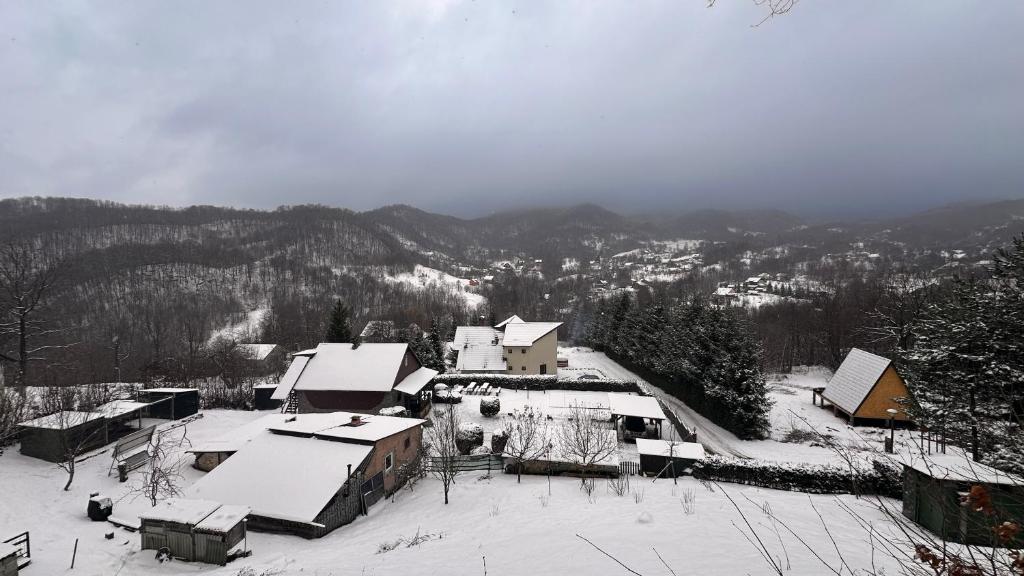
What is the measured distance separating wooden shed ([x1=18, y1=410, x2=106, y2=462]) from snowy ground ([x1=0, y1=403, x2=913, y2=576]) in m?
1.79

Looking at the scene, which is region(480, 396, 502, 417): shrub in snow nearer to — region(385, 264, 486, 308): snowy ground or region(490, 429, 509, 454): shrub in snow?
region(490, 429, 509, 454): shrub in snow

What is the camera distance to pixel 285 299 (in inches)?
4633

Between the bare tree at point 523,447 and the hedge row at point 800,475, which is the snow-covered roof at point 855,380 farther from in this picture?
the bare tree at point 523,447

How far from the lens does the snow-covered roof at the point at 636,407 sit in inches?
927

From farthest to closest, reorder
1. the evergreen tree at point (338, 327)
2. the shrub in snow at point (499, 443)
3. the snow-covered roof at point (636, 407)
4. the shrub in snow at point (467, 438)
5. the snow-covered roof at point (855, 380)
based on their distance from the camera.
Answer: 1. the evergreen tree at point (338, 327)
2. the snow-covered roof at point (855, 380)
3. the snow-covered roof at point (636, 407)
4. the shrub in snow at point (467, 438)
5. the shrub in snow at point (499, 443)

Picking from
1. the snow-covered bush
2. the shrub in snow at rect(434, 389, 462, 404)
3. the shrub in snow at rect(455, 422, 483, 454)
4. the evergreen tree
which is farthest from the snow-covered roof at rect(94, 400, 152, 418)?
the shrub in snow at rect(455, 422, 483, 454)

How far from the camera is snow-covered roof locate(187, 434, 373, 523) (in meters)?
14.4

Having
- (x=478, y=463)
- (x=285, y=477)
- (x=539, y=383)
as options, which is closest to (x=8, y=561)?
(x=285, y=477)

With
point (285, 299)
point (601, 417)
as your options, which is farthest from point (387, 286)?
point (601, 417)

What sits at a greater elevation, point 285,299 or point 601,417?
point 285,299

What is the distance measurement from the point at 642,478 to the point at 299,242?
572 feet

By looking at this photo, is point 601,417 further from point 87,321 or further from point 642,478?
point 87,321

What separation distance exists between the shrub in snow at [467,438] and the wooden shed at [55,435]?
57.0 ft

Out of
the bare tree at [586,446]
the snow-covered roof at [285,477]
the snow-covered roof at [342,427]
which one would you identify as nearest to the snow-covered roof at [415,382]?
the snow-covered roof at [342,427]
